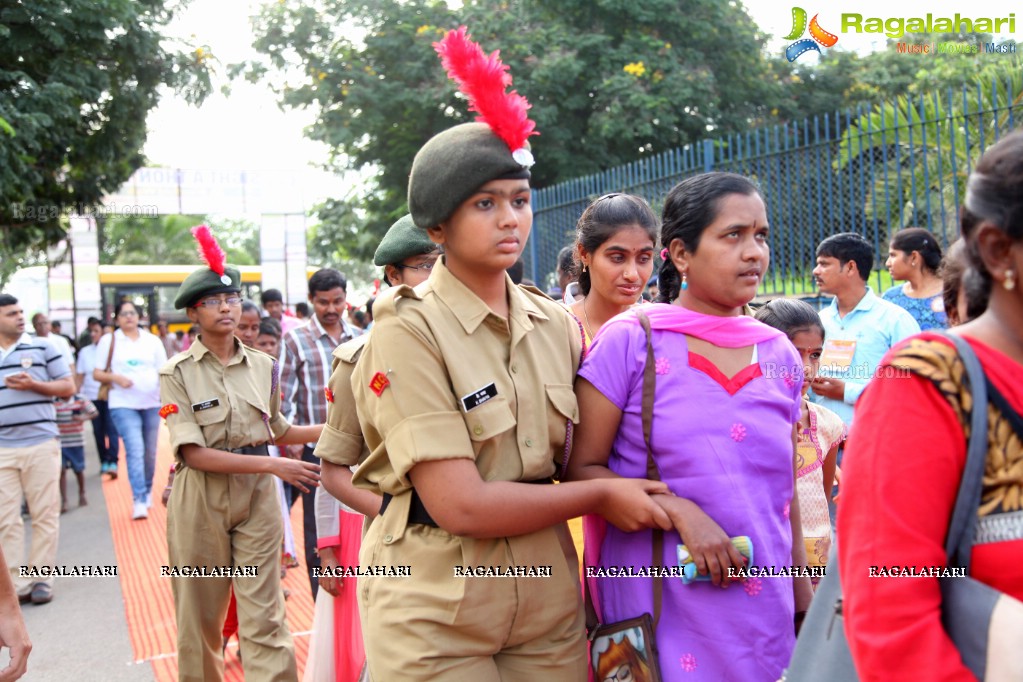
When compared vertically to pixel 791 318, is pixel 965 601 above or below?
below

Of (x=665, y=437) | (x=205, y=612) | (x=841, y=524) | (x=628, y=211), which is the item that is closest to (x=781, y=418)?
(x=665, y=437)

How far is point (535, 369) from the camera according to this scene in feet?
7.17

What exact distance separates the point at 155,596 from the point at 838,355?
199 inches

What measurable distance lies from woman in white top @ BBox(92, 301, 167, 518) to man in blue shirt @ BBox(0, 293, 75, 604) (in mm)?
2387

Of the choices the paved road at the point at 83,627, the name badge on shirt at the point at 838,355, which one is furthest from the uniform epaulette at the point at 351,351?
the paved road at the point at 83,627

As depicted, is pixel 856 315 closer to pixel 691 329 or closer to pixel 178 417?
pixel 691 329

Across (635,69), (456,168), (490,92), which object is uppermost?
(635,69)

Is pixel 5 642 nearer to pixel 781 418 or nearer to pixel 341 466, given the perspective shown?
pixel 341 466

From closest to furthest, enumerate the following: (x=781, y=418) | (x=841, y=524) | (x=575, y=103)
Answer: (x=841, y=524)
(x=781, y=418)
(x=575, y=103)

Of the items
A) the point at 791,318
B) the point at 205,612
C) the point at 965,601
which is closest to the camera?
the point at 965,601

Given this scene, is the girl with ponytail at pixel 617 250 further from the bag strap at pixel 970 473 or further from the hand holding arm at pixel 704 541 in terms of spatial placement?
the bag strap at pixel 970 473

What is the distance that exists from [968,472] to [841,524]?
7.8 inches

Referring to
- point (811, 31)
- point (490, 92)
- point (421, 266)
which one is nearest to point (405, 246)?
point (421, 266)

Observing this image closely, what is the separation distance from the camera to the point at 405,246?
3404mm
